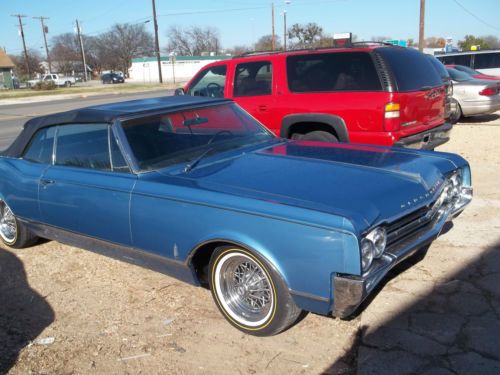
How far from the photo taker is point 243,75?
289 inches

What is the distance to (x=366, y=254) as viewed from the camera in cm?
275

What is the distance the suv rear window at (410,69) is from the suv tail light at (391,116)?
9.5 inches

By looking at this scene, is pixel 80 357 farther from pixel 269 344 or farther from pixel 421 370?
pixel 421 370

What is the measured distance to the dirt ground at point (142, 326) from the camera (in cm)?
303

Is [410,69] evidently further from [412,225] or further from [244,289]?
[244,289]

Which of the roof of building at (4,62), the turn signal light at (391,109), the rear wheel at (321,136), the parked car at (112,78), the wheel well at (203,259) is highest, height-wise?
the roof of building at (4,62)

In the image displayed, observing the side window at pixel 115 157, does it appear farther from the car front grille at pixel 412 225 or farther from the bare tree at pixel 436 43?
the bare tree at pixel 436 43

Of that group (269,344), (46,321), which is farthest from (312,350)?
(46,321)

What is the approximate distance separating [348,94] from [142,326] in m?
3.98

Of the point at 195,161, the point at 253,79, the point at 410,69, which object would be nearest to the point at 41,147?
the point at 195,161

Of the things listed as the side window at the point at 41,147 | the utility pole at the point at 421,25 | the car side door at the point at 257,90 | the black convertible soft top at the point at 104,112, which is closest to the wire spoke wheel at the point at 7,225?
the black convertible soft top at the point at 104,112

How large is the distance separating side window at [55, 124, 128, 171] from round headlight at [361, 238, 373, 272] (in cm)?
194

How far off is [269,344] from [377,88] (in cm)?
380

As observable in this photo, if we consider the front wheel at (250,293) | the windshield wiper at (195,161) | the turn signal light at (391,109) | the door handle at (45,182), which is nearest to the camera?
the front wheel at (250,293)
